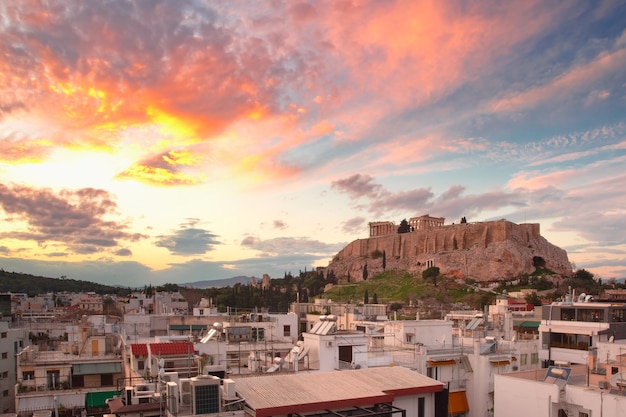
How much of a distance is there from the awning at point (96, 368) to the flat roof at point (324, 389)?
511 inches

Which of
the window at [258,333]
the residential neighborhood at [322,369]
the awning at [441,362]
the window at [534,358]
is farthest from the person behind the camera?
the window at [258,333]

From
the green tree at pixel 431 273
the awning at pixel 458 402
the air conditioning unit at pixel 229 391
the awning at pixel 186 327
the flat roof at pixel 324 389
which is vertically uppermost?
the air conditioning unit at pixel 229 391

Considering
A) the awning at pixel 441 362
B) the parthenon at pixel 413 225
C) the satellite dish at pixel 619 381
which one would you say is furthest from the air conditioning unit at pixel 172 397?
the parthenon at pixel 413 225

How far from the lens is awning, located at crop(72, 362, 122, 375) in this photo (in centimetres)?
2419

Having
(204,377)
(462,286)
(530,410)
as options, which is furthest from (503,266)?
(204,377)

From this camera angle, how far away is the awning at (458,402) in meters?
24.6

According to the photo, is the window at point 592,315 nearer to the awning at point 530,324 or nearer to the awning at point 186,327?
the awning at point 530,324

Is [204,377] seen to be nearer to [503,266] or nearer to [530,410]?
[530,410]

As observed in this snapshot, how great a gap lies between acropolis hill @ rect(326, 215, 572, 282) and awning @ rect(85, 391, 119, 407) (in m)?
103

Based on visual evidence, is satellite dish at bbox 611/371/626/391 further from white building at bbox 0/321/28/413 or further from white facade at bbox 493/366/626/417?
white building at bbox 0/321/28/413

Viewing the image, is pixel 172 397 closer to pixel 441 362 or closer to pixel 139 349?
pixel 139 349

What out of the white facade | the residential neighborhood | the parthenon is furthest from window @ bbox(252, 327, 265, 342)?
the parthenon

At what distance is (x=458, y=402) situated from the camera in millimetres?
25047

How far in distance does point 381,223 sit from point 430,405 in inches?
5801
